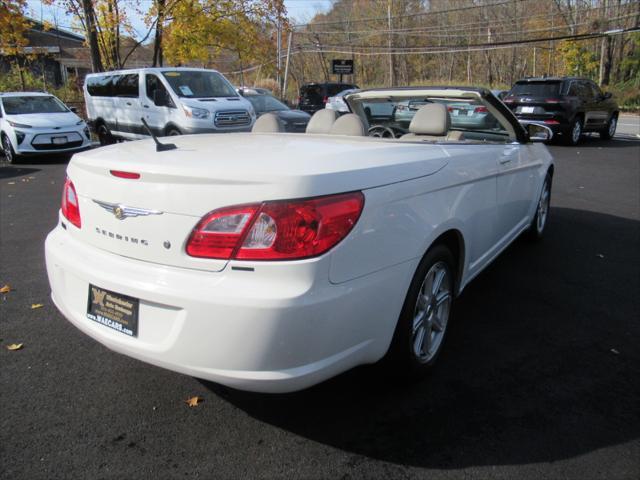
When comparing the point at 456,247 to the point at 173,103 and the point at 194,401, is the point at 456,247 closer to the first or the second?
the point at 194,401

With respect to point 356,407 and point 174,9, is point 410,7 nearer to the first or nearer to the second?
point 174,9

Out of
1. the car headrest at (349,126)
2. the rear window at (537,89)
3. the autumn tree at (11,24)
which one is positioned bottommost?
the car headrest at (349,126)

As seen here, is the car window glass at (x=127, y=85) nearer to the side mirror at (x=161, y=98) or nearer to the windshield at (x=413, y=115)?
the side mirror at (x=161, y=98)

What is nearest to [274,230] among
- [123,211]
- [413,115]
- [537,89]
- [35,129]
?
[123,211]

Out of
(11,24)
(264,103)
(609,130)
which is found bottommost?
(609,130)

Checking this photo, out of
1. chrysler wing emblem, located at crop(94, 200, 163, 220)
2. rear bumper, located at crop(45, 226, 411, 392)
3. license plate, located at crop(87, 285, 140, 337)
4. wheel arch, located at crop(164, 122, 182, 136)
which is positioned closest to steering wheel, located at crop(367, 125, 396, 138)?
rear bumper, located at crop(45, 226, 411, 392)

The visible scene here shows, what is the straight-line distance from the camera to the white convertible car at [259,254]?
6.54 ft

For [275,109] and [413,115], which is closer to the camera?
[413,115]

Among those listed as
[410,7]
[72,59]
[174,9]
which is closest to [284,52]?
[410,7]

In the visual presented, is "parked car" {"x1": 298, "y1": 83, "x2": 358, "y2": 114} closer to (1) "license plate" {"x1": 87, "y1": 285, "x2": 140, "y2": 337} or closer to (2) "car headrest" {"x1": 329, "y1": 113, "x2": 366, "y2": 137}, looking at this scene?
(2) "car headrest" {"x1": 329, "y1": 113, "x2": 366, "y2": 137}

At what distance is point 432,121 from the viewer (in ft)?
11.4

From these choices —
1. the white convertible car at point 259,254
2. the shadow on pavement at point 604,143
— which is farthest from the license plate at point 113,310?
the shadow on pavement at point 604,143

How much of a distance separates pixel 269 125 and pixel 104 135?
40.6 feet

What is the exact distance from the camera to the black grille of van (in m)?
11.5
